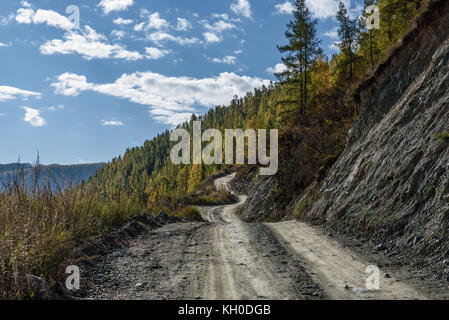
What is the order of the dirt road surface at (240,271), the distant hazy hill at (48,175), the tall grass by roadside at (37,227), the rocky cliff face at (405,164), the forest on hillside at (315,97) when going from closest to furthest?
the tall grass by roadside at (37,227) < the dirt road surface at (240,271) < the distant hazy hill at (48,175) < the rocky cliff face at (405,164) < the forest on hillside at (315,97)

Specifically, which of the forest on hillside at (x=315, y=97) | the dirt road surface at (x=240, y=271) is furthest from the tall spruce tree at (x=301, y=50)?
the dirt road surface at (x=240, y=271)

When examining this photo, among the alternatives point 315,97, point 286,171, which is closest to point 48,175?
point 286,171

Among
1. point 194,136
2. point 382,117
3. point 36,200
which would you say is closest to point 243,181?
point 382,117

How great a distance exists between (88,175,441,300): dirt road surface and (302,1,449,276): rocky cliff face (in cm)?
130

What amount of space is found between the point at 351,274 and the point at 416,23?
13.4m

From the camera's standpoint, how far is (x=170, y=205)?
74.6 feet

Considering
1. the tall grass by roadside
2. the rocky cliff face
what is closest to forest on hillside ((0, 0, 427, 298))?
the tall grass by roadside

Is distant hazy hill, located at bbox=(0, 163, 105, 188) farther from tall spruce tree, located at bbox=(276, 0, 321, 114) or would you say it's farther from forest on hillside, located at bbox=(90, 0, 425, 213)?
tall spruce tree, located at bbox=(276, 0, 321, 114)

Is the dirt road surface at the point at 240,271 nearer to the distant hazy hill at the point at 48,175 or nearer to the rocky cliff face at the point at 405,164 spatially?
the rocky cliff face at the point at 405,164

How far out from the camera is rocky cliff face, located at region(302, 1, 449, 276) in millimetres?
7586

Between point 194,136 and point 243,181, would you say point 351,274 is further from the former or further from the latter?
point 194,136

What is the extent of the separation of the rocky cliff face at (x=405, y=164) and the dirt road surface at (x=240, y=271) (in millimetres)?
1297

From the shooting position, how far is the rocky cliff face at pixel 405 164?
24.9ft

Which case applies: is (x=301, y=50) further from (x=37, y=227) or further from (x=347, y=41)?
(x=37, y=227)
